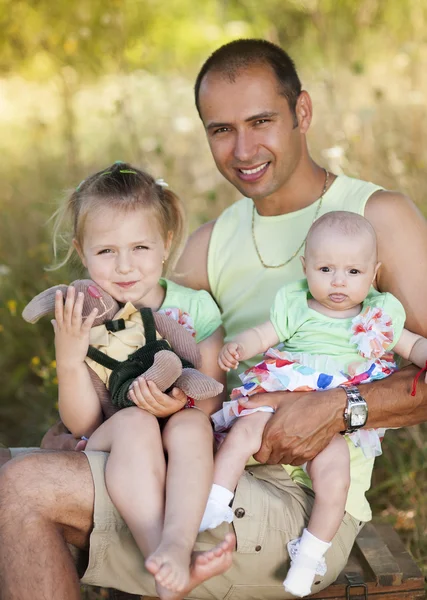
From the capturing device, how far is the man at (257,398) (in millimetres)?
2291

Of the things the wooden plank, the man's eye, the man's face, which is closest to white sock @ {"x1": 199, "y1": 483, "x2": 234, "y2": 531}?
the wooden plank

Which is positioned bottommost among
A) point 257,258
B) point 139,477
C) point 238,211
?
point 139,477

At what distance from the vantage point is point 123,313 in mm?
2645

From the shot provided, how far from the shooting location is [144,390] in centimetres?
238

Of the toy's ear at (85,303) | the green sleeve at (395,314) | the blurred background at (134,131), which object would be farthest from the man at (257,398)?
the blurred background at (134,131)

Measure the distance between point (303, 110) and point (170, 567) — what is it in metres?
1.98

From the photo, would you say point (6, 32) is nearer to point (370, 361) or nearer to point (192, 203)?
point (192, 203)

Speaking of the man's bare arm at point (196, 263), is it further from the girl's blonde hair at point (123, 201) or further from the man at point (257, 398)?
the girl's blonde hair at point (123, 201)

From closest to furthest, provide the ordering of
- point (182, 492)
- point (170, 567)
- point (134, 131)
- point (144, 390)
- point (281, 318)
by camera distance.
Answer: point (170, 567) → point (182, 492) → point (144, 390) → point (281, 318) → point (134, 131)

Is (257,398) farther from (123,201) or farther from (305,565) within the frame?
(123,201)

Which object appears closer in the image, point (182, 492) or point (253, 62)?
point (182, 492)

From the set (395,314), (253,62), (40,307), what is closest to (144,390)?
(40,307)

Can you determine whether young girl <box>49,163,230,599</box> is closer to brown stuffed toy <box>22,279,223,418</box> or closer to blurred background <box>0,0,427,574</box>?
brown stuffed toy <box>22,279,223,418</box>

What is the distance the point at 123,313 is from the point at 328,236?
716 millimetres
